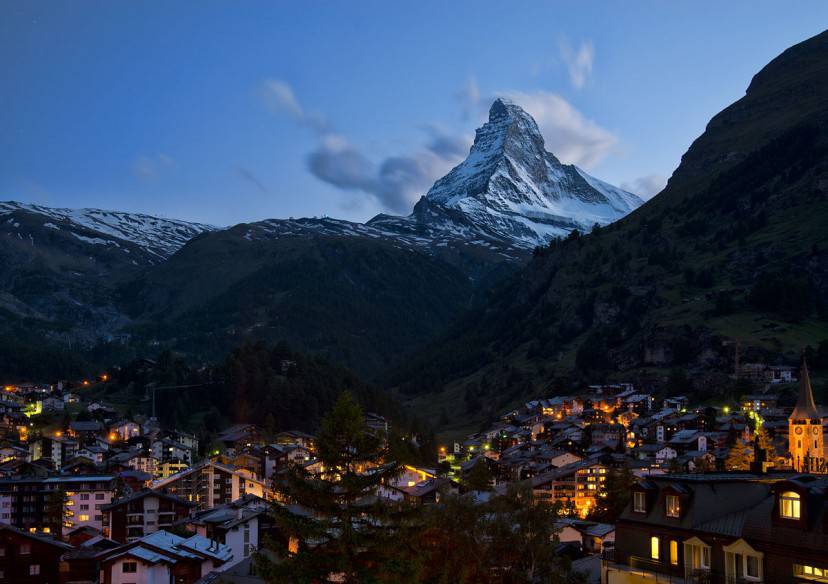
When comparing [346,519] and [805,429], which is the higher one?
[346,519]

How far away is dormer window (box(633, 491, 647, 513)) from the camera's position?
3384 cm

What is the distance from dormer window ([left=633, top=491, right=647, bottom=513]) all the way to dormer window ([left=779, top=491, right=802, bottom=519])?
6.55m

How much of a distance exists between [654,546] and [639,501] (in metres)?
1.88

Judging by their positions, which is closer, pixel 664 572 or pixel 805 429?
pixel 664 572

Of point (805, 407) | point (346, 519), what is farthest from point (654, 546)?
point (805, 407)

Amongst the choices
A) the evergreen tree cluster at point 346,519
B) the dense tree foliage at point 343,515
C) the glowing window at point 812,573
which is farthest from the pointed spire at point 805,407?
the dense tree foliage at point 343,515

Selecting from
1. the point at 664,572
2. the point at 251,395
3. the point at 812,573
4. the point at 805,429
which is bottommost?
the point at 251,395

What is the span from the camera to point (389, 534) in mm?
26781

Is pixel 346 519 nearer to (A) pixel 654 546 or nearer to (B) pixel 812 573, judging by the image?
(A) pixel 654 546

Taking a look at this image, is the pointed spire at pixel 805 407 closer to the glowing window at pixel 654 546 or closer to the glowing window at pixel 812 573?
the glowing window at pixel 654 546

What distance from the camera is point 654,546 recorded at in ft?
108

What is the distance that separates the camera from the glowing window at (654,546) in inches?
1287

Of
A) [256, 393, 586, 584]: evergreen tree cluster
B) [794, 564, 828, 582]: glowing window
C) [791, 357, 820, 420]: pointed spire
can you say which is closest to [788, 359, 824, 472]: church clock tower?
[791, 357, 820, 420]: pointed spire

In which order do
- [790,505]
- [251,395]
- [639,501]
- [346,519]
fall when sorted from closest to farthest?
[346,519]
[790,505]
[639,501]
[251,395]
